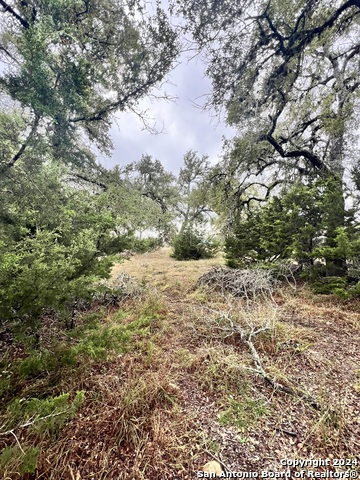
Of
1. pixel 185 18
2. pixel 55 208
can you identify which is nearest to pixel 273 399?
pixel 55 208

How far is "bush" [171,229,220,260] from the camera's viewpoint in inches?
386

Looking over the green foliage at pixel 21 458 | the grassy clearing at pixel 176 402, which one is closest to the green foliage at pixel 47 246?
the grassy clearing at pixel 176 402

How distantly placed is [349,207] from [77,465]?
5036 millimetres

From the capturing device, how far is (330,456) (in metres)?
1.25

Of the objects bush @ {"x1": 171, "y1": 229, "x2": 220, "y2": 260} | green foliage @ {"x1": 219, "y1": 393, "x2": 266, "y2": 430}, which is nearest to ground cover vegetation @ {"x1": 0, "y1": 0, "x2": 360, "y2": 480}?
green foliage @ {"x1": 219, "y1": 393, "x2": 266, "y2": 430}

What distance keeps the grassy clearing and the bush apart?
23.2 feet

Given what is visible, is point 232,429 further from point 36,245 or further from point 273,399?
point 36,245

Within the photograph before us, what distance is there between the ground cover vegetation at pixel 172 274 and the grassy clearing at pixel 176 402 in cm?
1

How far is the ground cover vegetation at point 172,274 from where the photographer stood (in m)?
1.38

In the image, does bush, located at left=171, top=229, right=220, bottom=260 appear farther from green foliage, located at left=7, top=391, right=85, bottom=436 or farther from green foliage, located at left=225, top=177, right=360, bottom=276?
green foliage, located at left=7, top=391, right=85, bottom=436

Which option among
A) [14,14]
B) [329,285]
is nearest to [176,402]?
[329,285]

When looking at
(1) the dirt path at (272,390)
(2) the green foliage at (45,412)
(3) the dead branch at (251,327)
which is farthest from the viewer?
(3) the dead branch at (251,327)

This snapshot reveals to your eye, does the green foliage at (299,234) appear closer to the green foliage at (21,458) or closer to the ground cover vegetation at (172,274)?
the ground cover vegetation at (172,274)

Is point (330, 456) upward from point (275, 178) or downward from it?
downward
